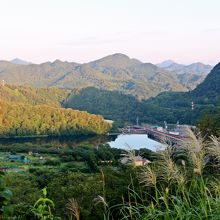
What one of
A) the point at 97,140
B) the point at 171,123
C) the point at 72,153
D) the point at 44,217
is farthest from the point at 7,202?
the point at 171,123

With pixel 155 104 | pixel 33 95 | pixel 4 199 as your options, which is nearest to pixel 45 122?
pixel 155 104

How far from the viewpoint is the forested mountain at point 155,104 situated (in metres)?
77.8

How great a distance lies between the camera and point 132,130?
69750 millimetres

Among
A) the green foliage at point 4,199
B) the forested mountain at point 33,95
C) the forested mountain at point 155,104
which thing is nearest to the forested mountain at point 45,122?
the forested mountain at point 155,104

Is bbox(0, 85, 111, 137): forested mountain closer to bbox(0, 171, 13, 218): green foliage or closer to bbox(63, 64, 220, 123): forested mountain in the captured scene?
bbox(63, 64, 220, 123): forested mountain

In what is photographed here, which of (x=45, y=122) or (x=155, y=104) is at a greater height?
(x=155, y=104)

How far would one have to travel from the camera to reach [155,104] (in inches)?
3755

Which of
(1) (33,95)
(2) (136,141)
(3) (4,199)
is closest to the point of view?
(3) (4,199)

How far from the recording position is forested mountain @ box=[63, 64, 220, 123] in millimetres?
77750

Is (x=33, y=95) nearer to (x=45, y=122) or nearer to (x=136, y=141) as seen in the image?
(x=45, y=122)

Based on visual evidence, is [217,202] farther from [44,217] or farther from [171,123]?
[171,123]

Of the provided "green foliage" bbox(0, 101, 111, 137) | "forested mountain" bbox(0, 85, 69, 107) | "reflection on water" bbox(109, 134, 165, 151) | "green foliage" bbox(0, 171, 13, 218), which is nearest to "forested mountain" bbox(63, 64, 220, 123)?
"forested mountain" bbox(0, 85, 69, 107)

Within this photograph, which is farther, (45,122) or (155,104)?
(155,104)

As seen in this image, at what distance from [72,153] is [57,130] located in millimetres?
28862
